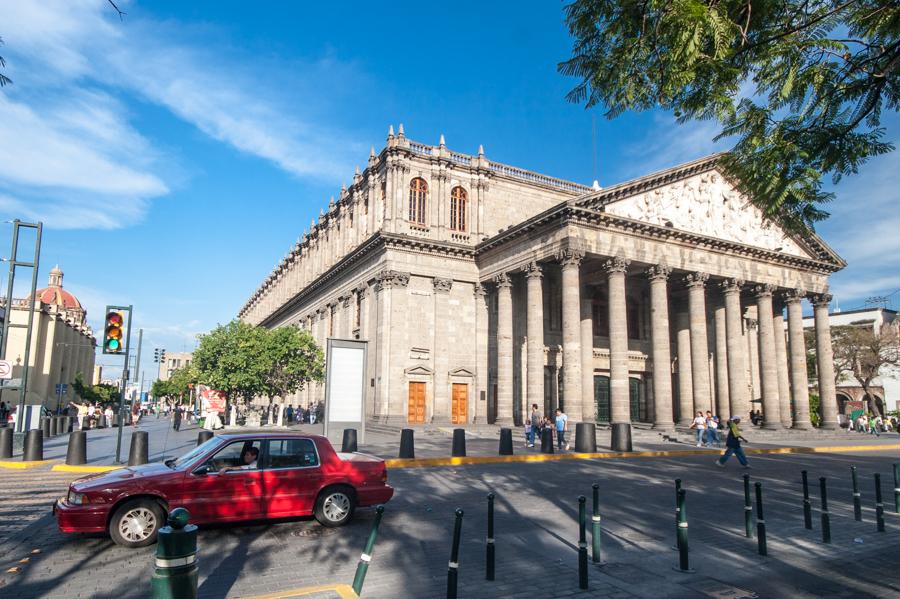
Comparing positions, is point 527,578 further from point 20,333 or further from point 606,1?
point 20,333

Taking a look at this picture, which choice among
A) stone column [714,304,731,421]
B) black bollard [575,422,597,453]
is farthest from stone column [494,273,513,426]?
stone column [714,304,731,421]

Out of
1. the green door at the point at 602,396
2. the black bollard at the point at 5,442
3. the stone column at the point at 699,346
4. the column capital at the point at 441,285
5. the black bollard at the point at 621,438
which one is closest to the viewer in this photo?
the black bollard at the point at 5,442

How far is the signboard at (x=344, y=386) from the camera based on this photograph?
17734 millimetres

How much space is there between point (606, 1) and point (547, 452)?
17.0m

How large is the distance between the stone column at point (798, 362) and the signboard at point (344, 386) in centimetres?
3019

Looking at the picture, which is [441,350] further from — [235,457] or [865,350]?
[865,350]

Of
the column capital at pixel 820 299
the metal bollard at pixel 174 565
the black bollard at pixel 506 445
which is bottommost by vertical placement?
the black bollard at pixel 506 445

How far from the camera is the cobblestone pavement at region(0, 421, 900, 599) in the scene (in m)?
6.50

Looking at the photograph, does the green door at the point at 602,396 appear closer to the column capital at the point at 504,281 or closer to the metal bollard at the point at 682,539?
the column capital at the point at 504,281

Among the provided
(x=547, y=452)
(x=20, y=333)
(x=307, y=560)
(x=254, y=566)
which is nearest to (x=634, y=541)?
(x=307, y=560)

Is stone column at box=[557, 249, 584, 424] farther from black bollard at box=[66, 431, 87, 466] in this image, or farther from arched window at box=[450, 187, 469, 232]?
black bollard at box=[66, 431, 87, 466]

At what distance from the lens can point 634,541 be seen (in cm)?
859

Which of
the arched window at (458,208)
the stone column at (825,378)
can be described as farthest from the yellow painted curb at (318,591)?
the stone column at (825,378)

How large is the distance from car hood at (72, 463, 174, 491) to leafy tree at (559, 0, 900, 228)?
7.71 metres
